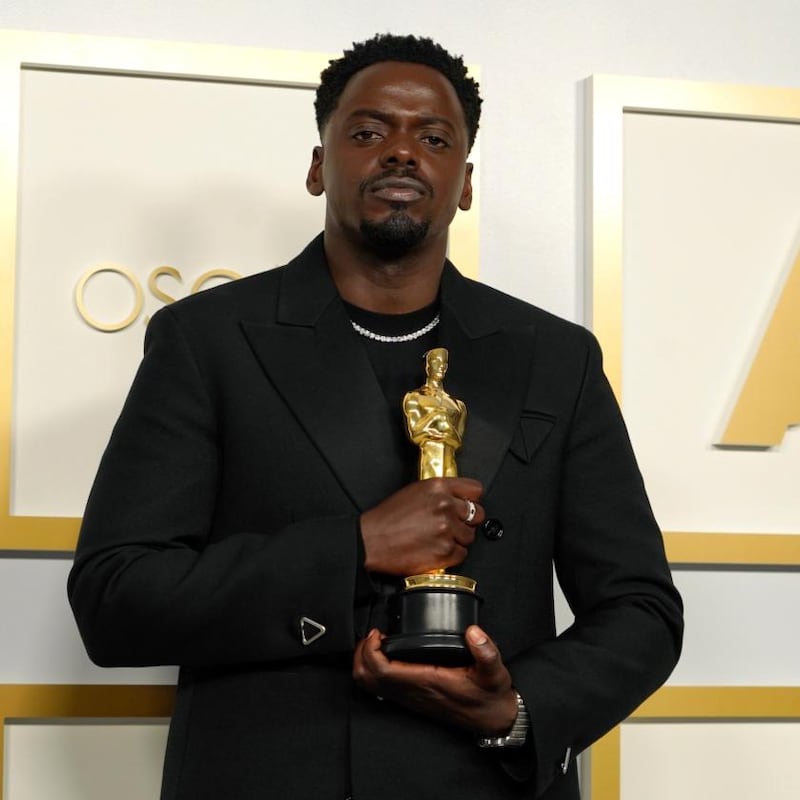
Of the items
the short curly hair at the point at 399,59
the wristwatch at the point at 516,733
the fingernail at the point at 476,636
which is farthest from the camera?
the short curly hair at the point at 399,59

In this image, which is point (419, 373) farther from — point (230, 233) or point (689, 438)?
point (689, 438)

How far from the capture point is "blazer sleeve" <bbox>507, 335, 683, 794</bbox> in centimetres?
130

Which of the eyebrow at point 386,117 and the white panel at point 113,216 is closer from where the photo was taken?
the eyebrow at point 386,117

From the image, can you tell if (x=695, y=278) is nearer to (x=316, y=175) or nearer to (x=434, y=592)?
→ (x=316, y=175)

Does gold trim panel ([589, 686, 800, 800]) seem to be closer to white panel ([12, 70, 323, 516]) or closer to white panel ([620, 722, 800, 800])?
white panel ([620, 722, 800, 800])

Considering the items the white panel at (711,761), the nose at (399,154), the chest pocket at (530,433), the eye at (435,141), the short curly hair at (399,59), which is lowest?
the white panel at (711,761)

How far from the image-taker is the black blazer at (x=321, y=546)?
126cm

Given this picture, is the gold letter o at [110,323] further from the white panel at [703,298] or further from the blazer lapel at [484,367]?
the white panel at [703,298]

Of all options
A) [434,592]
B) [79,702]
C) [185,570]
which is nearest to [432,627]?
[434,592]

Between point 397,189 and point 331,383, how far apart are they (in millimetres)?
211

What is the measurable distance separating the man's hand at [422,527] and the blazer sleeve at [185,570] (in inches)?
0.9

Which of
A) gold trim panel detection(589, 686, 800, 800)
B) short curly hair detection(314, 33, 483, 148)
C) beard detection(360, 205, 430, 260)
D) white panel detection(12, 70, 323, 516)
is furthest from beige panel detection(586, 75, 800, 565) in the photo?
beard detection(360, 205, 430, 260)

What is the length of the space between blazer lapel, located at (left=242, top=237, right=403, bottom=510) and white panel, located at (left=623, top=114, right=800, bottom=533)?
30.6 inches

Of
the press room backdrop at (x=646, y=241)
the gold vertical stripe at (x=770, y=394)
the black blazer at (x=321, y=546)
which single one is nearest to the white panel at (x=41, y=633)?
the press room backdrop at (x=646, y=241)
